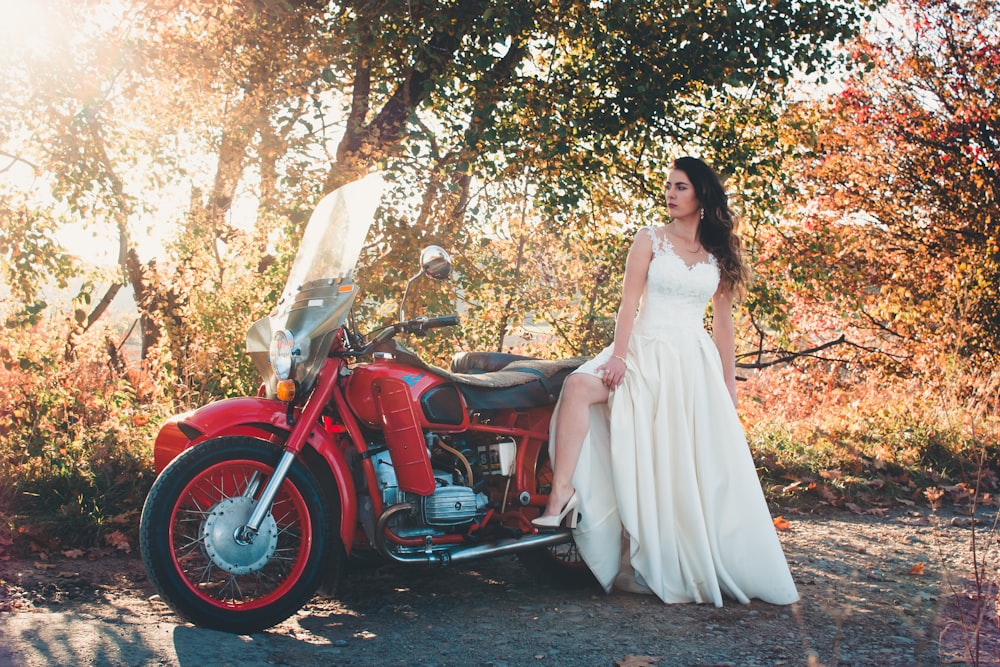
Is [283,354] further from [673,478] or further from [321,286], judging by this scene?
[673,478]

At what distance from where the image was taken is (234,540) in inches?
141

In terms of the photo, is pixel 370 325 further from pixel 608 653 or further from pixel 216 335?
pixel 608 653

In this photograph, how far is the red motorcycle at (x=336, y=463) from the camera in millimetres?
3559

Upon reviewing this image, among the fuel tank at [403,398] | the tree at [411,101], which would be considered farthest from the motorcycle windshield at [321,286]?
the tree at [411,101]

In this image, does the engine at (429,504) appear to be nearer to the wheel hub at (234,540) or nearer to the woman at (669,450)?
the woman at (669,450)

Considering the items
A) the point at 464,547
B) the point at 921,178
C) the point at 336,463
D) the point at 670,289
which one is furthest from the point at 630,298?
the point at 921,178

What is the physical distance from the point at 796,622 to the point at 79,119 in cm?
563

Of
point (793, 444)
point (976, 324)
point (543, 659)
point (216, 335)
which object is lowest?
point (543, 659)

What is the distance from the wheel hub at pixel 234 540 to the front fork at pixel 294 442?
0.8 inches

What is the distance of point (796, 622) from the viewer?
12.8 feet

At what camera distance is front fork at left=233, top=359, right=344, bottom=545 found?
3.56 meters

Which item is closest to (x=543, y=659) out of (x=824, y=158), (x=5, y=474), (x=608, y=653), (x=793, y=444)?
(x=608, y=653)

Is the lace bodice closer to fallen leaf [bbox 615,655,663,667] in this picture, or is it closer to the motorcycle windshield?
the motorcycle windshield

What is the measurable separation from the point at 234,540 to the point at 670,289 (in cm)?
233
